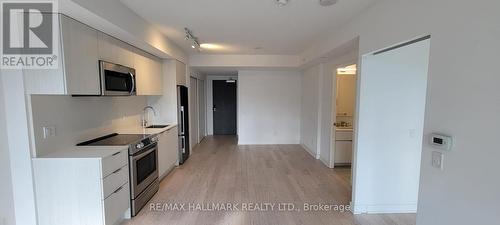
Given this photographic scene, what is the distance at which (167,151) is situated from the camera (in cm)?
412

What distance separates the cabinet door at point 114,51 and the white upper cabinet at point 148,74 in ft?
0.69

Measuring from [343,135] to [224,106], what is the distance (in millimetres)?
4698

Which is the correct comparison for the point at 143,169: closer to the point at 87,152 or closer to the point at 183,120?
the point at 87,152

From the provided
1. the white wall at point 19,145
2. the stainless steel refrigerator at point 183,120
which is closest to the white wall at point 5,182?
the white wall at point 19,145

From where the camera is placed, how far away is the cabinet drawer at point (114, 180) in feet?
7.47

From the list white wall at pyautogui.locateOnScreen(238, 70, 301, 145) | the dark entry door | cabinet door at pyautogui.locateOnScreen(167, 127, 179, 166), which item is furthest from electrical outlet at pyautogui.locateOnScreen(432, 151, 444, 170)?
the dark entry door

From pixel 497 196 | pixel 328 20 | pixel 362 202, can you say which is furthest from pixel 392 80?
pixel 497 196

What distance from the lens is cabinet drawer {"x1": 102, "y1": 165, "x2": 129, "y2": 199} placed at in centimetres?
228

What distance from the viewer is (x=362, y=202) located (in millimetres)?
2875

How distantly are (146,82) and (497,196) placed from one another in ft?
13.6

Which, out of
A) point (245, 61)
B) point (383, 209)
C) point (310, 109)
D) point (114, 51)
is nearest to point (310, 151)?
point (310, 109)

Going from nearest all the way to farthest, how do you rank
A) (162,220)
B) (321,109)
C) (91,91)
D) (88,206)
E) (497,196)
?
(497,196), (88,206), (91,91), (162,220), (321,109)

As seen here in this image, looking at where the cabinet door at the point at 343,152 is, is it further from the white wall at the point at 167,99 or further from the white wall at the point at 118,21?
the white wall at the point at 118,21

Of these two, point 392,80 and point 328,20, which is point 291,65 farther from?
point 392,80
